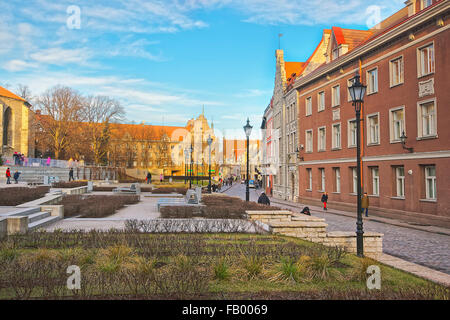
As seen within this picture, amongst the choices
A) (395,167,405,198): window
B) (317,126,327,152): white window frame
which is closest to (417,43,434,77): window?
(395,167,405,198): window

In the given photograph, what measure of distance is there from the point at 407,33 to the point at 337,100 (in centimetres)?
964

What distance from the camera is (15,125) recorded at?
259 feet

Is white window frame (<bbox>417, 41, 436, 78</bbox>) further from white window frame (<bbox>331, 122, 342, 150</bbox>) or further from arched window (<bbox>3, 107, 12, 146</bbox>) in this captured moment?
arched window (<bbox>3, 107, 12, 146</bbox>)

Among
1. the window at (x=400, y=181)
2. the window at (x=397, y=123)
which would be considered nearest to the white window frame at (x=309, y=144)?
the window at (x=397, y=123)

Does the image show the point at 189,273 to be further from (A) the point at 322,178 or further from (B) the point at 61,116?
(B) the point at 61,116

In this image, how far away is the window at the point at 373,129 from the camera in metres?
26.8

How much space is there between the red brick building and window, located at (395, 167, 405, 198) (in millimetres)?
Answer: 62

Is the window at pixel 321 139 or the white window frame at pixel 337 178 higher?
the window at pixel 321 139

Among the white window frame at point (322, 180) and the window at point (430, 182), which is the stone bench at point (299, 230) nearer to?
the window at point (430, 182)

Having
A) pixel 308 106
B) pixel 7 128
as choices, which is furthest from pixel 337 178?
pixel 7 128

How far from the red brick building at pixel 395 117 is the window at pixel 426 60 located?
2.0 inches

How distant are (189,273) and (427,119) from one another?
1971cm

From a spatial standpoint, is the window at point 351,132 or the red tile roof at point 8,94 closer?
the window at point 351,132
